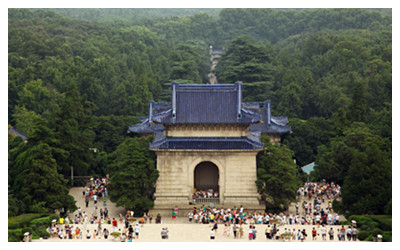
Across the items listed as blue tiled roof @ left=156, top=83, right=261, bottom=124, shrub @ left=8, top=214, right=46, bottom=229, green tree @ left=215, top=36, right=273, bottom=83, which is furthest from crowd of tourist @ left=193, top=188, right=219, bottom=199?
green tree @ left=215, top=36, right=273, bottom=83

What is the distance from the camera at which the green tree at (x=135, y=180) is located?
58.8 m

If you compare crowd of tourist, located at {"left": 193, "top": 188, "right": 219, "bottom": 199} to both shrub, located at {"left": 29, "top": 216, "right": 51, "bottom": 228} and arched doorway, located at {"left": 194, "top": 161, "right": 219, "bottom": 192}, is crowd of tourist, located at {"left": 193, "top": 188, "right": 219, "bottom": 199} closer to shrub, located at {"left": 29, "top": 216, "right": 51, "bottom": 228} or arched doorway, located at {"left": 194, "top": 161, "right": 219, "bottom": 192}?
arched doorway, located at {"left": 194, "top": 161, "right": 219, "bottom": 192}

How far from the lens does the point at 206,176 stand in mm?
64375

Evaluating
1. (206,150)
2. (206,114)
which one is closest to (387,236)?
(206,150)

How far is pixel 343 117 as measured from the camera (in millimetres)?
80938

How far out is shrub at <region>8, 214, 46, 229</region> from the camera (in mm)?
48656

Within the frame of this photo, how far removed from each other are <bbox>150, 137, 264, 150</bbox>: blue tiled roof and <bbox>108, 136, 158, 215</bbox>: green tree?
1544mm

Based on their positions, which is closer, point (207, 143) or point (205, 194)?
point (207, 143)

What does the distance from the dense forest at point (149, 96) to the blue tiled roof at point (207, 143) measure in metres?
2.14

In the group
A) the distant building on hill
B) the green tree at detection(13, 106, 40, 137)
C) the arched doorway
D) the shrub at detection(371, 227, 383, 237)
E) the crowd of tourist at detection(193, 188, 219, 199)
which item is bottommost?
the shrub at detection(371, 227, 383, 237)

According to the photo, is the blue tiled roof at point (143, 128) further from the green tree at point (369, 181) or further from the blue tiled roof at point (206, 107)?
the green tree at point (369, 181)

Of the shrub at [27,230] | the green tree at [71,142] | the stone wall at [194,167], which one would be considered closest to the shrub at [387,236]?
the stone wall at [194,167]

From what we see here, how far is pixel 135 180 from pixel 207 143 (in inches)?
260

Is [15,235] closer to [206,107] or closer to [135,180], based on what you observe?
[135,180]
